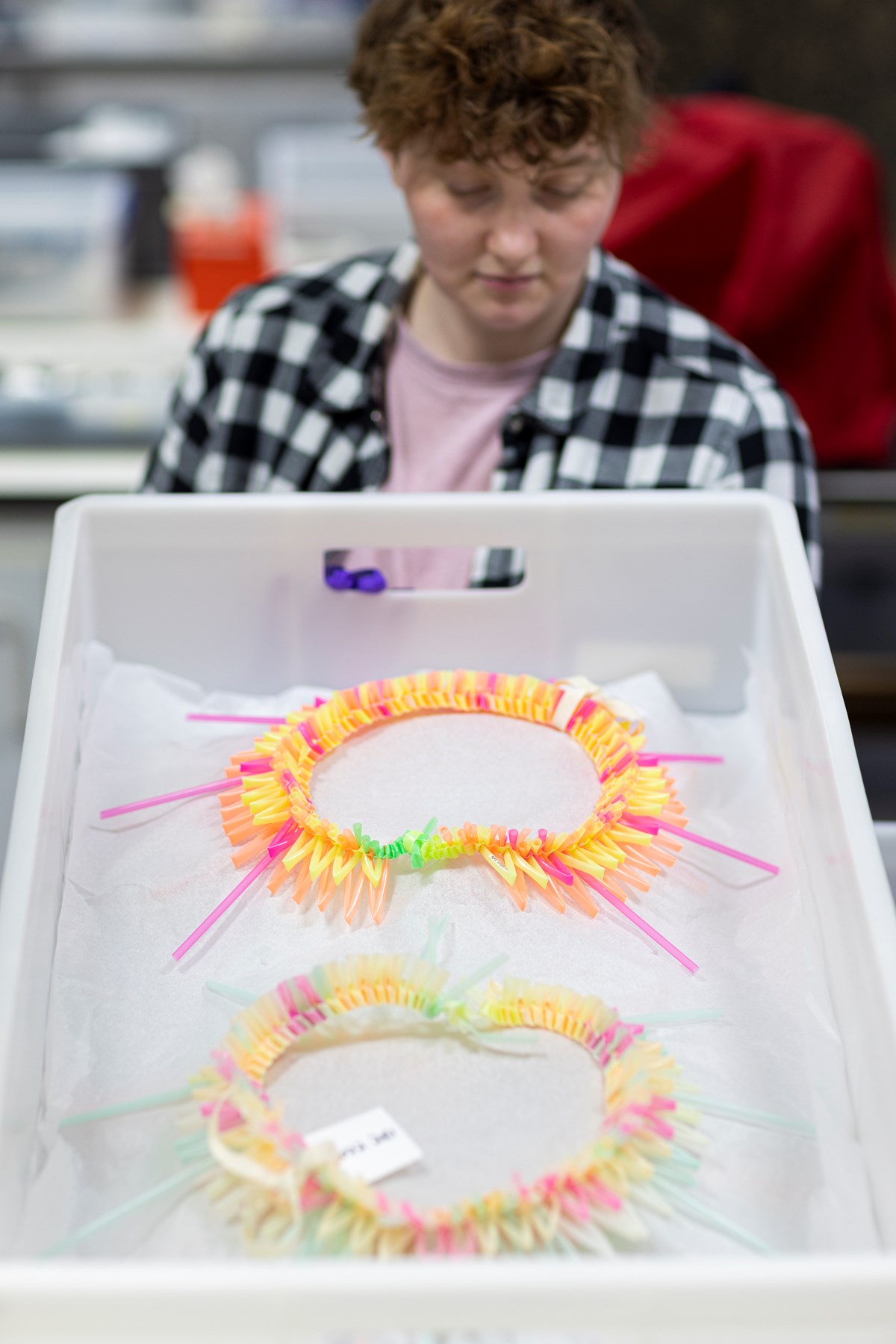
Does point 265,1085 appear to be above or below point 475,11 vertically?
below

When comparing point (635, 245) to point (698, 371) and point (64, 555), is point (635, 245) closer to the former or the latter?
point (698, 371)

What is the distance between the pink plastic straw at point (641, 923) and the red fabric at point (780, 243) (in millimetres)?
1681

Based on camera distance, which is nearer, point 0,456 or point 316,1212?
point 316,1212

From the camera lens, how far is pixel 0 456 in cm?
233

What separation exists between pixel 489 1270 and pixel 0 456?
211 centimetres

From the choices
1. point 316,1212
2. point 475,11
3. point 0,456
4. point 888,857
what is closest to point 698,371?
point 475,11

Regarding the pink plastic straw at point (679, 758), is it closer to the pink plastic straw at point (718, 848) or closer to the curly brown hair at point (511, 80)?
the pink plastic straw at point (718, 848)

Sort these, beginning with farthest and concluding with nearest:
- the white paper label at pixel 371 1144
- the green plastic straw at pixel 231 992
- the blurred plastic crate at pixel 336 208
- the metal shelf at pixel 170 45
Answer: the metal shelf at pixel 170 45 → the blurred plastic crate at pixel 336 208 → the green plastic straw at pixel 231 992 → the white paper label at pixel 371 1144

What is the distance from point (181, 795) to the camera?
2.59 feet

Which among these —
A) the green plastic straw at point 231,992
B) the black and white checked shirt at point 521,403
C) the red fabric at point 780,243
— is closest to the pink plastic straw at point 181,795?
the green plastic straw at point 231,992

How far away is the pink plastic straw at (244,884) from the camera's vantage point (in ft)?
2.27

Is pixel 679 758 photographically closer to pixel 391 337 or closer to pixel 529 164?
pixel 529 164

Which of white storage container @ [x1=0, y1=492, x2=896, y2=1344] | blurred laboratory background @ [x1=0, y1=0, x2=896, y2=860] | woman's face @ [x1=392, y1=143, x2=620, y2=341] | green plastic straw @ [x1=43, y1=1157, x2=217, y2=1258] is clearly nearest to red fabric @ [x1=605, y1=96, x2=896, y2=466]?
blurred laboratory background @ [x1=0, y1=0, x2=896, y2=860]

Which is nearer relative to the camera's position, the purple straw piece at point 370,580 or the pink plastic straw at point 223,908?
the pink plastic straw at point 223,908
